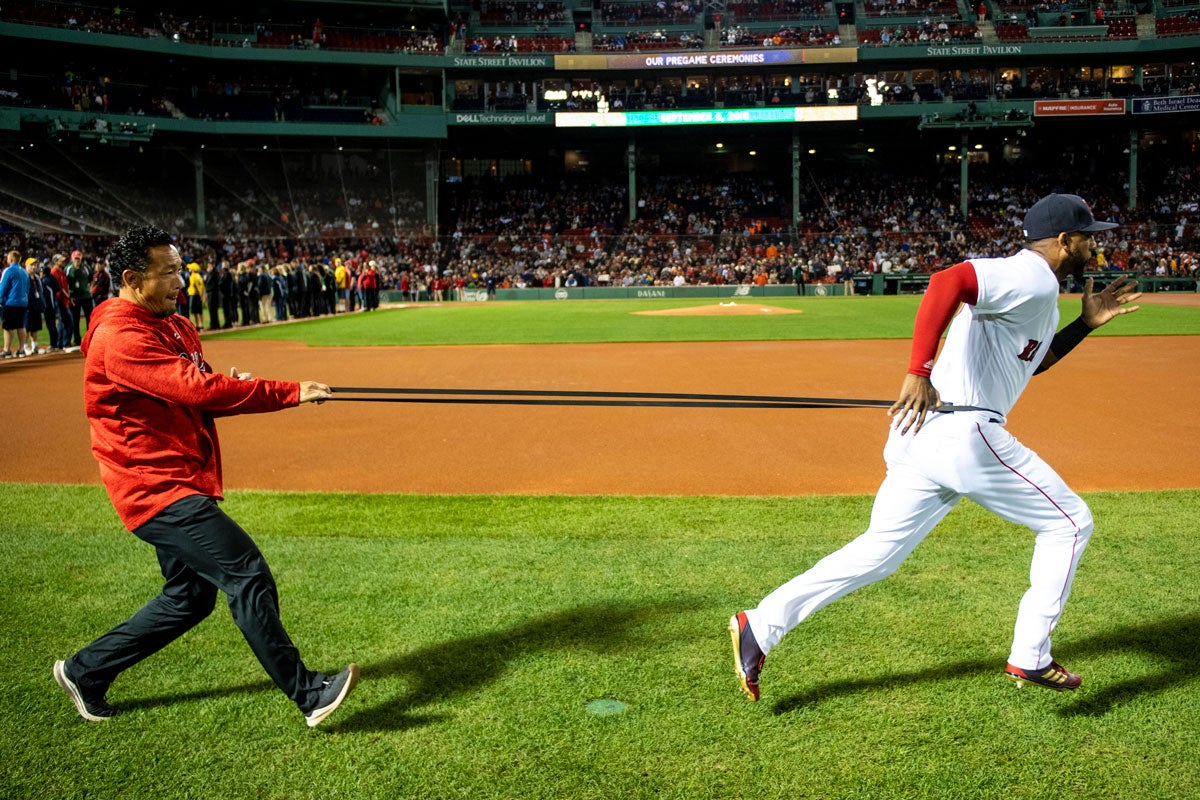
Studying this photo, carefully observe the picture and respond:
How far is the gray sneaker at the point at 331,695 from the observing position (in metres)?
3.83

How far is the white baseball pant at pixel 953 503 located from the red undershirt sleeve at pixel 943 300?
381 mm

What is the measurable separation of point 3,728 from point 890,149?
53.0 meters

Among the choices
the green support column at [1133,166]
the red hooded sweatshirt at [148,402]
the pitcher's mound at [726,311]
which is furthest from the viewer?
the green support column at [1133,166]

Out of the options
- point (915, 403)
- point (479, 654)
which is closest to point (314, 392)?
point (479, 654)

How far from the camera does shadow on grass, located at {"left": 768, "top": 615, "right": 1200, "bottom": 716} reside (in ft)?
13.3

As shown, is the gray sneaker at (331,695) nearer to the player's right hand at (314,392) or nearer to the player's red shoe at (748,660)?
the player's right hand at (314,392)

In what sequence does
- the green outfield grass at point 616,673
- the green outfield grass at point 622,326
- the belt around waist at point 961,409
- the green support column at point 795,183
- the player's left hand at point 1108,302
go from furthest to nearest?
1. the green support column at point 795,183
2. the green outfield grass at point 622,326
3. the player's left hand at point 1108,302
4. the belt around waist at point 961,409
5. the green outfield grass at point 616,673

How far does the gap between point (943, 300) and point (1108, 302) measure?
132cm

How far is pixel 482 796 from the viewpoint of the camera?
3.36m

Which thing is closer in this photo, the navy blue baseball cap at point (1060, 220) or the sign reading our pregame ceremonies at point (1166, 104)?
the navy blue baseball cap at point (1060, 220)

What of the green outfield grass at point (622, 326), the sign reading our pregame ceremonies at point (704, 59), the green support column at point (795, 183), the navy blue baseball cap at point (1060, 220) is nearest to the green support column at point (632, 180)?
the sign reading our pregame ceremonies at point (704, 59)

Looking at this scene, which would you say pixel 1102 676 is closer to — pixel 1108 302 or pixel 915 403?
pixel 915 403

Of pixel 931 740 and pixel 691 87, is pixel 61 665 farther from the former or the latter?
pixel 691 87

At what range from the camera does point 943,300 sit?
3697 millimetres
